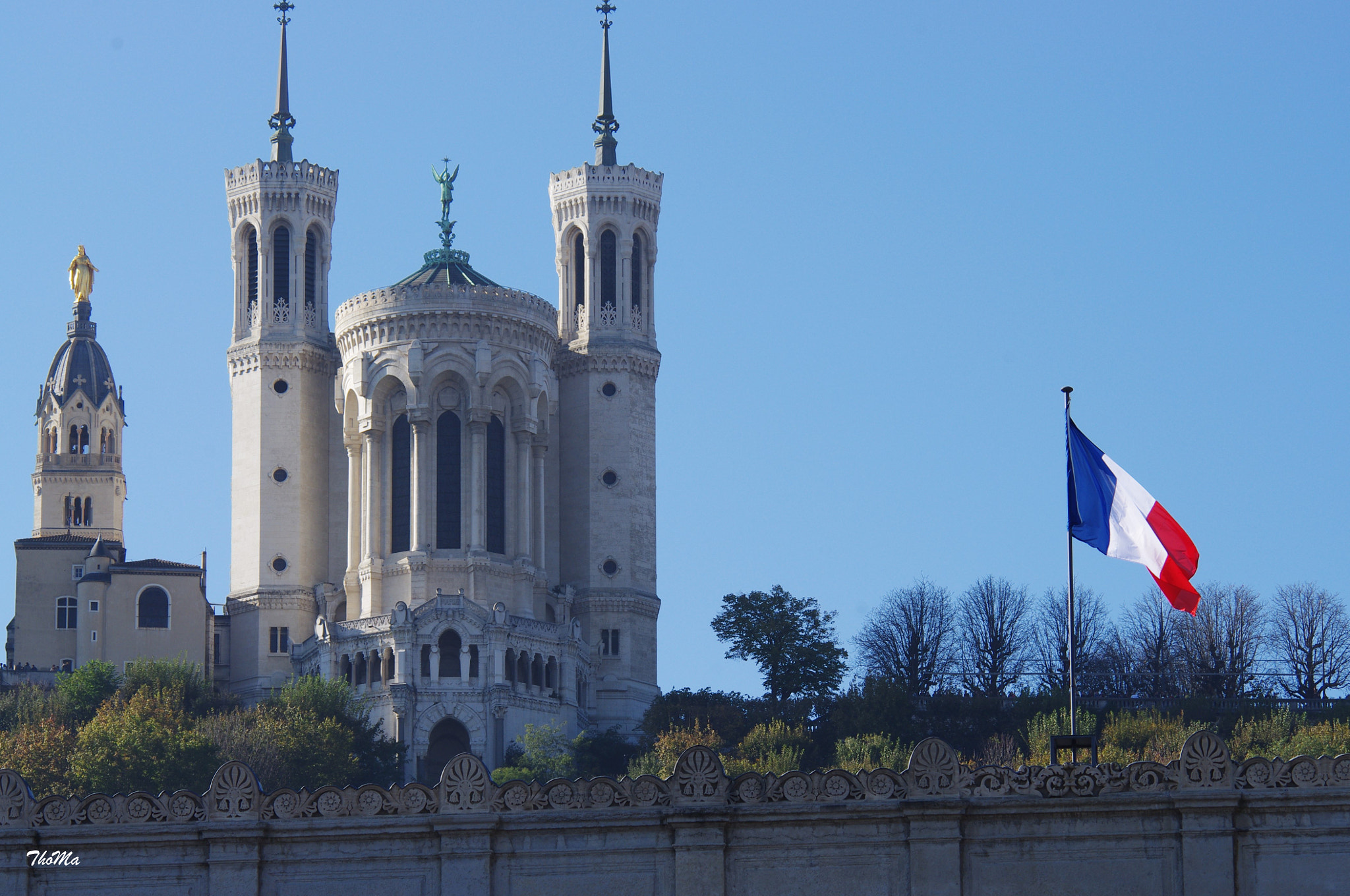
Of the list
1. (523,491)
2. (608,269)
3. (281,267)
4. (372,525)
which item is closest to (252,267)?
(281,267)

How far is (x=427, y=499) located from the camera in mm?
98500

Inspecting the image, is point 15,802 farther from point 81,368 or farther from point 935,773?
point 81,368

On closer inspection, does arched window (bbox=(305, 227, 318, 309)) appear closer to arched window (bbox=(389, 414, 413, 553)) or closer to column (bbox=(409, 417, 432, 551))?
arched window (bbox=(389, 414, 413, 553))

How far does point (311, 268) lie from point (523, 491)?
15.4 metres

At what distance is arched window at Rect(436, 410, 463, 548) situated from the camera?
98.9 m

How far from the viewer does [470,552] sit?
97.8 metres

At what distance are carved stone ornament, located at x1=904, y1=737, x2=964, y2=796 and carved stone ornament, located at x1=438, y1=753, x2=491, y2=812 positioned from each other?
4.56m

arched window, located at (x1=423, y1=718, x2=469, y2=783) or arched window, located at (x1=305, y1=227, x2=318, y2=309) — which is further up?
arched window, located at (x1=305, y1=227, x2=318, y2=309)

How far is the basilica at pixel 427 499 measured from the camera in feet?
318

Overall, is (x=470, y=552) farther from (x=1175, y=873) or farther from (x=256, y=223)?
(x=1175, y=873)

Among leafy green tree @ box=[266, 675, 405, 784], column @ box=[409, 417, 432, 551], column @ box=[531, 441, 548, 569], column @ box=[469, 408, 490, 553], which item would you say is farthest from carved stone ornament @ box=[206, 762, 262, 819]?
column @ box=[531, 441, 548, 569]

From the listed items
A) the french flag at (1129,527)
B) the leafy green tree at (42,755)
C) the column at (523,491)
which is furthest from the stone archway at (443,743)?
the french flag at (1129,527)

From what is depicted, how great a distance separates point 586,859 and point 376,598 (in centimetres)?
7379

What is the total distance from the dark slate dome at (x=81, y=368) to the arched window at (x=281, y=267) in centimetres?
2369
